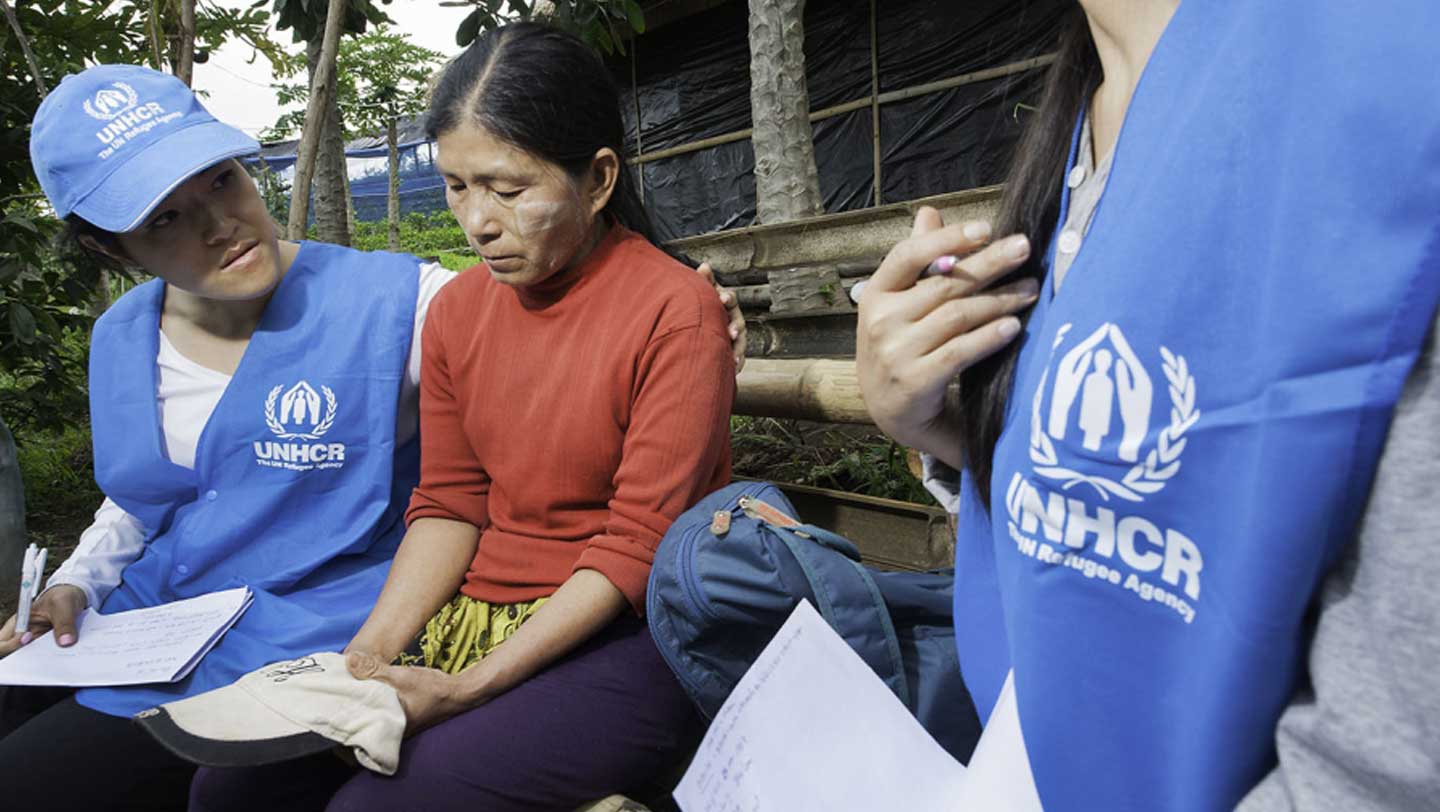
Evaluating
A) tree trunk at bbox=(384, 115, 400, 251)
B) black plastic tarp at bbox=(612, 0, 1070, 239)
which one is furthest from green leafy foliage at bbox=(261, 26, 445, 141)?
black plastic tarp at bbox=(612, 0, 1070, 239)

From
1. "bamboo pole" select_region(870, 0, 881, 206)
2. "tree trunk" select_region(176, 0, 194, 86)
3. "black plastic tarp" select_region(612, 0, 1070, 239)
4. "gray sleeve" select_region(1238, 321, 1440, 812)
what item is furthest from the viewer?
"bamboo pole" select_region(870, 0, 881, 206)

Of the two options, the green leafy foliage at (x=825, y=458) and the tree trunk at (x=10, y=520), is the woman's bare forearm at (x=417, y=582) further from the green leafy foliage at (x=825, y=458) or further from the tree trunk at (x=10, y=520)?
the tree trunk at (x=10, y=520)

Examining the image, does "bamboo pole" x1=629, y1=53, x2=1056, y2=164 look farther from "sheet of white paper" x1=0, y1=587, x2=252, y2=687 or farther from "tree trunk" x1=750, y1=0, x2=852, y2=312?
"sheet of white paper" x1=0, y1=587, x2=252, y2=687

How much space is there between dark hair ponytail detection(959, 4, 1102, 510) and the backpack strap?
346mm

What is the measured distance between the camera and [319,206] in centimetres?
652

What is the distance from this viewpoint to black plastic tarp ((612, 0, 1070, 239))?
22.0 feet

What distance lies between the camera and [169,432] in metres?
1.95

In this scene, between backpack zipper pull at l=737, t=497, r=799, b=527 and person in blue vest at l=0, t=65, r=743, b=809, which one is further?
person in blue vest at l=0, t=65, r=743, b=809

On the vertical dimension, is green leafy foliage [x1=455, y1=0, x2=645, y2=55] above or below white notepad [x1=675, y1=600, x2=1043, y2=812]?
above

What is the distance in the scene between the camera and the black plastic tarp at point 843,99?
672 centimetres

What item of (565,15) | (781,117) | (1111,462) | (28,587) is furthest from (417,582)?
(781,117)

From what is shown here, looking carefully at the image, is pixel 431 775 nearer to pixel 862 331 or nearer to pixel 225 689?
pixel 225 689

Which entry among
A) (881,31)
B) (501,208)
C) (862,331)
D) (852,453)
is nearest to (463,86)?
(501,208)

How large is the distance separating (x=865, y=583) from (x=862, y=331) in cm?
45
